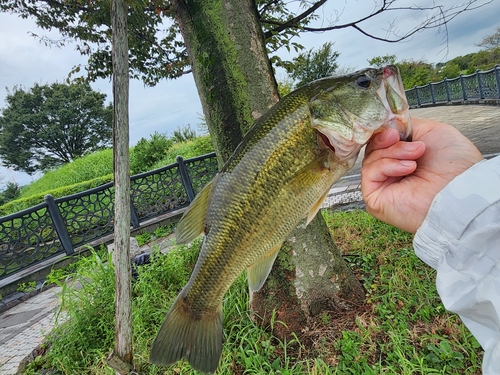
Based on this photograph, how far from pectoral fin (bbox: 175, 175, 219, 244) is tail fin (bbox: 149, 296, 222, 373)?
320 mm

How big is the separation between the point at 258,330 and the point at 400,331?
1115 mm

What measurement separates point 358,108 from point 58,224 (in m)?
7.51

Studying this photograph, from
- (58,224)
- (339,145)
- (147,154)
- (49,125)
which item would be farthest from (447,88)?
(49,125)

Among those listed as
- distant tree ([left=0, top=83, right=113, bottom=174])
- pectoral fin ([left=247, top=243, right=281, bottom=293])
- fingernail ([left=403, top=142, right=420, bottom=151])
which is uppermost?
distant tree ([left=0, top=83, right=113, bottom=174])

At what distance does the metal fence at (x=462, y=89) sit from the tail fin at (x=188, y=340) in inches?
553

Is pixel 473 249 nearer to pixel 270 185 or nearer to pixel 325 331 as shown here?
pixel 270 185

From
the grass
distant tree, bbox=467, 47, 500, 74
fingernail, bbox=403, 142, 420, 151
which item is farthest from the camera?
distant tree, bbox=467, 47, 500, 74

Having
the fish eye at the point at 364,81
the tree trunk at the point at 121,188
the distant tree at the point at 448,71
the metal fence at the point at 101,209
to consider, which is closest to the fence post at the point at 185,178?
the metal fence at the point at 101,209

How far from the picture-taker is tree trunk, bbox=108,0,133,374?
7.48 feet

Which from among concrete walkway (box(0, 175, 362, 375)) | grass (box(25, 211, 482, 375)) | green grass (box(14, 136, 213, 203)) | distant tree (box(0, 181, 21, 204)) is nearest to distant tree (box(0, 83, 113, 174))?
distant tree (box(0, 181, 21, 204))

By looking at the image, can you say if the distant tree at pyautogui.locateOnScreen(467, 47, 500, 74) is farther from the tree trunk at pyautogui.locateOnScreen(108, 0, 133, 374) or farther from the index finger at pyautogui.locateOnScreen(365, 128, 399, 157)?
the index finger at pyautogui.locateOnScreen(365, 128, 399, 157)

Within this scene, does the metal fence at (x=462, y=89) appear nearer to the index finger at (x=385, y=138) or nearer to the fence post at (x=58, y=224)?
the fence post at (x=58, y=224)

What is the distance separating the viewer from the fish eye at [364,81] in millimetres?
1232

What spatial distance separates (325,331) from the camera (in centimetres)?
269
